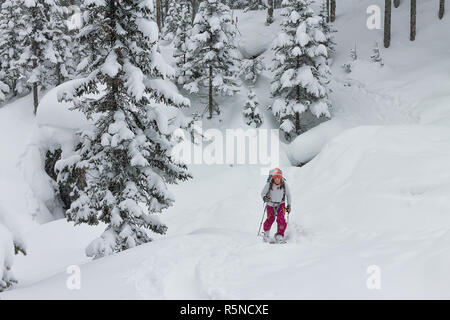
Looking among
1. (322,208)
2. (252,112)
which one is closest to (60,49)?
(252,112)

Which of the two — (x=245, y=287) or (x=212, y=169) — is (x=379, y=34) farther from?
(x=245, y=287)

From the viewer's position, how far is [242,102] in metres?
27.5

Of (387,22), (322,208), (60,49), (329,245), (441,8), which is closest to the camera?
(329,245)

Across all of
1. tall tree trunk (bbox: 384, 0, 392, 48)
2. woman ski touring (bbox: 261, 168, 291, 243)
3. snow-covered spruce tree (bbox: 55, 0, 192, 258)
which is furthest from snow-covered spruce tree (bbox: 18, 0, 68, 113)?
tall tree trunk (bbox: 384, 0, 392, 48)

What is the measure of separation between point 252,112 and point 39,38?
19.0m

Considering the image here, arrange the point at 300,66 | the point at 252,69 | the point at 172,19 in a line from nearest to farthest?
the point at 300,66 < the point at 252,69 < the point at 172,19

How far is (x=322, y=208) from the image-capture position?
41.6ft

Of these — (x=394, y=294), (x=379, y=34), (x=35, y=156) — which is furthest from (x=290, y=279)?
(x=379, y=34)

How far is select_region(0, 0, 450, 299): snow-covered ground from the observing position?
19.7 feet

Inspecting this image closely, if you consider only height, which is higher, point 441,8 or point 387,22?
point 441,8

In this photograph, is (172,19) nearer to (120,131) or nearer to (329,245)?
(120,131)

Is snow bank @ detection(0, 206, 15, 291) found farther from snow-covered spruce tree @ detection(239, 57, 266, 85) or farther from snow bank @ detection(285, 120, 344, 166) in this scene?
snow-covered spruce tree @ detection(239, 57, 266, 85)

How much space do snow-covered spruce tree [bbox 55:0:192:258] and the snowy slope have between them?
2.07 metres

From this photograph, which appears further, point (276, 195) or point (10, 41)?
point (10, 41)
